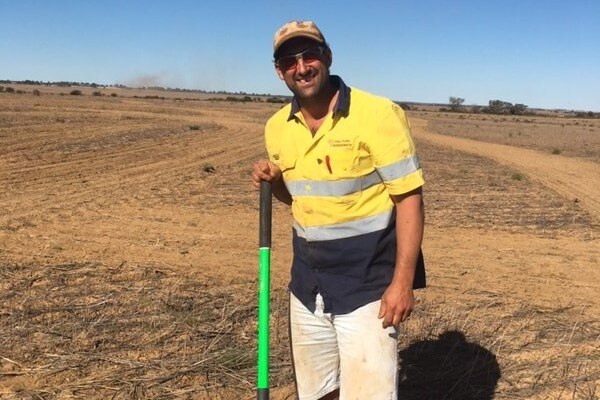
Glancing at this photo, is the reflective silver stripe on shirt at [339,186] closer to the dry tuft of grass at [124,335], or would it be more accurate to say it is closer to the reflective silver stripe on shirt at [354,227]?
the reflective silver stripe on shirt at [354,227]

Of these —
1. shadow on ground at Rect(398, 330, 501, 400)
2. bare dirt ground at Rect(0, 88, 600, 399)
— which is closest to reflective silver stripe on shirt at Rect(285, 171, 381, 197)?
bare dirt ground at Rect(0, 88, 600, 399)

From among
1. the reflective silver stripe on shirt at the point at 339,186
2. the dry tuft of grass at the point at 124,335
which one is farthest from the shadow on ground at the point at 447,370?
the reflective silver stripe on shirt at the point at 339,186

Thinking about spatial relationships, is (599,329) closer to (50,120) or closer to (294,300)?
(294,300)

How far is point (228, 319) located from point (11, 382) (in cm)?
163

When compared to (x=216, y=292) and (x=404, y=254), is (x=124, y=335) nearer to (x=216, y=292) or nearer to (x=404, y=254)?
(x=216, y=292)

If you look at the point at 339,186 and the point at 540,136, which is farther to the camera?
the point at 540,136

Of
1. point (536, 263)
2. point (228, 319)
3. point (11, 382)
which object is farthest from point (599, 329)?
point (11, 382)

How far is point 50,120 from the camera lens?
24.1m

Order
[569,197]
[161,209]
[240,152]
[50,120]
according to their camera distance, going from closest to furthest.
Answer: [161,209]
[569,197]
[240,152]
[50,120]

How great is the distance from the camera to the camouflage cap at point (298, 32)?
2.35 meters

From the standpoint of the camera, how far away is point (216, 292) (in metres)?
5.58

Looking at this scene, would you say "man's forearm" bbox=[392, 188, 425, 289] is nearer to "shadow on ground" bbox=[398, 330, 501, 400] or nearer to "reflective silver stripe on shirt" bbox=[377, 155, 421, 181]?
"reflective silver stripe on shirt" bbox=[377, 155, 421, 181]

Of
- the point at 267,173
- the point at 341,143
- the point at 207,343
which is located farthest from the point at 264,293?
the point at 207,343

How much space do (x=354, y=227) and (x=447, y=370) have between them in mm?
2226
